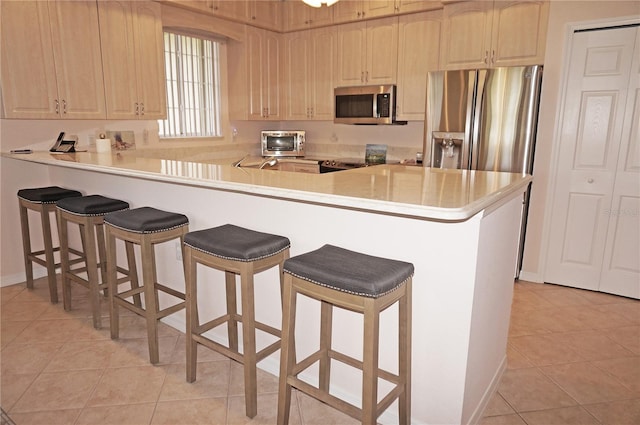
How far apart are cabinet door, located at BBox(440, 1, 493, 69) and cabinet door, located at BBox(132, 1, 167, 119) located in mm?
2661

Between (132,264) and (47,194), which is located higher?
(47,194)

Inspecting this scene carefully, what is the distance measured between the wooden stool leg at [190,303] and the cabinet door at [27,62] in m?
2.13

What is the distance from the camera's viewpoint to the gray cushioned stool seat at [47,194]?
3119 mm

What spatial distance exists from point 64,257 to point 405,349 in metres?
2.48

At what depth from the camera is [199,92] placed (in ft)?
15.7

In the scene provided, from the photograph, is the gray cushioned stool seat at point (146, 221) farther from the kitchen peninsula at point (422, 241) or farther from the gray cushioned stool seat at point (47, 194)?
the gray cushioned stool seat at point (47, 194)

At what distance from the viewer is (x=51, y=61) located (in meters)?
3.18

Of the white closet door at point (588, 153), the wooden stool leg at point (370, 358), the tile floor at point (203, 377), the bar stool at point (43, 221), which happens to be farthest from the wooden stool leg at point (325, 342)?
the white closet door at point (588, 153)

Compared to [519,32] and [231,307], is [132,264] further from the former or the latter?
[519,32]

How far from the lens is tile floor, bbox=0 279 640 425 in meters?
1.97

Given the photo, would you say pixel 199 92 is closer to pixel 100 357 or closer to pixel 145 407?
pixel 100 357

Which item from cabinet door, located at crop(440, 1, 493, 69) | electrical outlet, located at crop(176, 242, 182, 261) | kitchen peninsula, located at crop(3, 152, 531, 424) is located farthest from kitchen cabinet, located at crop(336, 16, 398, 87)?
electrical outlet, located at crop(176, 242, 182, 261)

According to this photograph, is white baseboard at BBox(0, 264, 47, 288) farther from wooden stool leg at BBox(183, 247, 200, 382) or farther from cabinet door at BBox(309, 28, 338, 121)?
cabinet door at BBox(309, 28, 338, 121)

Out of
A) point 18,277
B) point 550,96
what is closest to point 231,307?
point 18,277
